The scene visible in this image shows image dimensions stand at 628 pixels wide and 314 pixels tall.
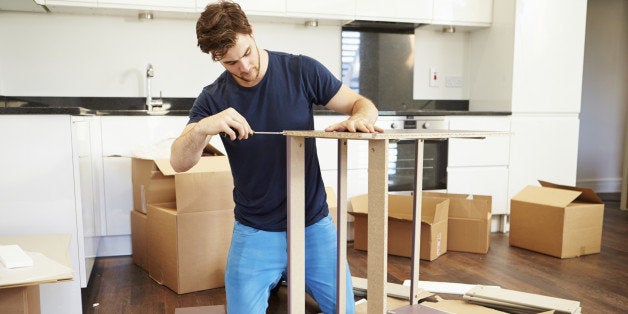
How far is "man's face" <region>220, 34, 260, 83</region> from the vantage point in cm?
122

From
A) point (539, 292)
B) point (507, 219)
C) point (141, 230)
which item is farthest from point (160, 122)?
point (507, 219)

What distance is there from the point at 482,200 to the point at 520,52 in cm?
121

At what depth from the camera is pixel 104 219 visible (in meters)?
2.62

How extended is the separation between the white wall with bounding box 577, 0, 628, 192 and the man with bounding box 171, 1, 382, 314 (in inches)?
162

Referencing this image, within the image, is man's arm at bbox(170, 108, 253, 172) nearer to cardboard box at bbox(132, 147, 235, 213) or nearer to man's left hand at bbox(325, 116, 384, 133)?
man's left hand at bbox(325, 116, 384, 133)

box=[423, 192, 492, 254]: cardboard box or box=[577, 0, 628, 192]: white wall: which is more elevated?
box=[577, 0, 628, 192]: white wall

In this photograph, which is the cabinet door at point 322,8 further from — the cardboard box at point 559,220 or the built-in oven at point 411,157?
the cardboard box at point 559,220

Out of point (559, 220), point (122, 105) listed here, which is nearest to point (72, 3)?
point (122, 105)

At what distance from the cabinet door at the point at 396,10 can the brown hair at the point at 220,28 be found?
2192 mm

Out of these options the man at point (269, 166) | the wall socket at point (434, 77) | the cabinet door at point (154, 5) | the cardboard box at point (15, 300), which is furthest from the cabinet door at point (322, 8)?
the cardboard box at point (15, 300)

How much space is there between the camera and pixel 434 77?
3.81 m

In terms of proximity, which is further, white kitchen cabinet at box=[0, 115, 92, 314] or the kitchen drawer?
the kitchen drawer

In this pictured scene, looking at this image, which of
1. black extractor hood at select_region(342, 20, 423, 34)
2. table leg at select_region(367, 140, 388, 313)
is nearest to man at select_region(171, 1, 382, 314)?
table leg at select_region(367, 140, 388, 313)

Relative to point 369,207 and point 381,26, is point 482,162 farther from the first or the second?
point 369,207
